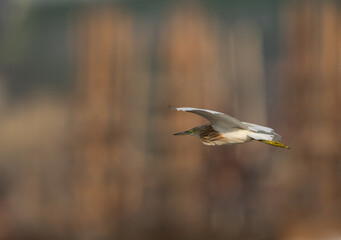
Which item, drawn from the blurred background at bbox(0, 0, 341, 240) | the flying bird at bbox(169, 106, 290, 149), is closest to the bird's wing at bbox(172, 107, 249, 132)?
the flying bird at bbox(169, 106, 290, 149)

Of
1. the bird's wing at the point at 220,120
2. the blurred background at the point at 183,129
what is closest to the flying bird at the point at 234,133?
the bird's wing at the point at 220,120

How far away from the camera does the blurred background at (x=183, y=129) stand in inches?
107

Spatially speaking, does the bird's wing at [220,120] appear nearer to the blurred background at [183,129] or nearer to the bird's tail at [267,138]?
the bird's tail at [267,138]

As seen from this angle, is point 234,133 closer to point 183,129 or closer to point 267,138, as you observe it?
point 267,138

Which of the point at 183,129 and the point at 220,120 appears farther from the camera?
the point at 183,129

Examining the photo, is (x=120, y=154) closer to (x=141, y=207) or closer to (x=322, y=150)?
(x=141, y=207)

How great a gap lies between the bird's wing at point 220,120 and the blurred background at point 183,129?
2.15 metres

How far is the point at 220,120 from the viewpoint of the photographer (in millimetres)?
456

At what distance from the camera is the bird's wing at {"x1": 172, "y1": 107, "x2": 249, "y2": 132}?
1.38 ft

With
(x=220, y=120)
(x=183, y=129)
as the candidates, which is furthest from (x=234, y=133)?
(x=183, y=129)

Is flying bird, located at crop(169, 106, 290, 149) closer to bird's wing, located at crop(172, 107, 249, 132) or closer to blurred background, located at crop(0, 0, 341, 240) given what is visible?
bird's wing, located at crop(172, 107, 249, 132)

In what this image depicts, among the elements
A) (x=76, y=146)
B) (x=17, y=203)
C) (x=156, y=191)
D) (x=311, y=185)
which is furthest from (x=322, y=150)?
(x=17, y=203)

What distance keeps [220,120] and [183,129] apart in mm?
2225

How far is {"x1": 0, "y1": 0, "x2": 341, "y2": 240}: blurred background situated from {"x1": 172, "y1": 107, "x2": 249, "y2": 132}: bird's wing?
2148 mm
